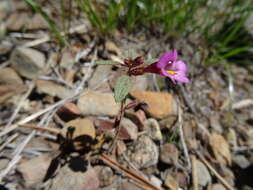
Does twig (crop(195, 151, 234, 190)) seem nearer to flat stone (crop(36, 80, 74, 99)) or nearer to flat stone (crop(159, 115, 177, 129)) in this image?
flat stone (crop(159, 115, 177, 129))

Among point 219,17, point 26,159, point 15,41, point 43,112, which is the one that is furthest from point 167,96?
point 15,41

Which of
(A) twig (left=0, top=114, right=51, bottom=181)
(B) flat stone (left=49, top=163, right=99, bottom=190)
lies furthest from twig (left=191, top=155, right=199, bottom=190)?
(A) twig (left=0, top=114, right=51, bottom=181)

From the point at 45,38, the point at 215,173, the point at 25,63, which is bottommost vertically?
the point at 215,173

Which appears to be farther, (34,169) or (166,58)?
(34,169)

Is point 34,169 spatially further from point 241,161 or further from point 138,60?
point 241,161

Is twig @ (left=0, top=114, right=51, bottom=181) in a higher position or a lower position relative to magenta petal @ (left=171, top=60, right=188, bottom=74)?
lower

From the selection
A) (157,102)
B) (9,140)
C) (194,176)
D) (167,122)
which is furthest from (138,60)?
(9,140)

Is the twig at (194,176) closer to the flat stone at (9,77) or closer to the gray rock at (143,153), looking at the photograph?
the gray rock at (143,153)

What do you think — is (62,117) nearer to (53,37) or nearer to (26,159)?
(26,159)
